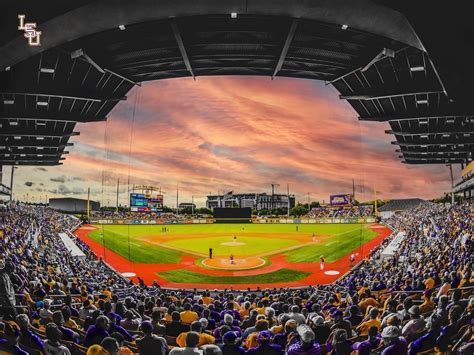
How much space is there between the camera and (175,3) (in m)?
10.9

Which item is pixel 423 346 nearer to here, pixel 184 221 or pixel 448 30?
pixel 448 30

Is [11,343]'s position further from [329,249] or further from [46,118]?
[329,249]

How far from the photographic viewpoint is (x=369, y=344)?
5.97 metres

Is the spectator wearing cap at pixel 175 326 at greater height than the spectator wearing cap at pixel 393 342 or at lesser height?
lesser

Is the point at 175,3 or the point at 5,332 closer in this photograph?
the point at 5,332

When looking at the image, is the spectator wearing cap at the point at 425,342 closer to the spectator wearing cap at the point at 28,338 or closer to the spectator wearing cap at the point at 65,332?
the spectator wearing cap at the point at 65,332

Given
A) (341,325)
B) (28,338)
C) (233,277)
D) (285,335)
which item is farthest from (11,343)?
(233,277)

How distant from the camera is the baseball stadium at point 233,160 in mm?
8016

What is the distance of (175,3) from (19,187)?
628 inches

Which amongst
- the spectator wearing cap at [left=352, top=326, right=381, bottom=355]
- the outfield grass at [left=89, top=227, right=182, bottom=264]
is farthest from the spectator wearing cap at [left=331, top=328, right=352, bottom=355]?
the outfield grass at [left=89, top=227, right=182, bottom=264]

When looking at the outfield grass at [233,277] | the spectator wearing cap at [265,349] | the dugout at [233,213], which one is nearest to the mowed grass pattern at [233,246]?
the dugout at [233,213]

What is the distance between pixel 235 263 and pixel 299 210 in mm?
31136

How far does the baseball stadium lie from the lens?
26.3 feet

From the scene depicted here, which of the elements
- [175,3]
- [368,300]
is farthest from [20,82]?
[368,300]
